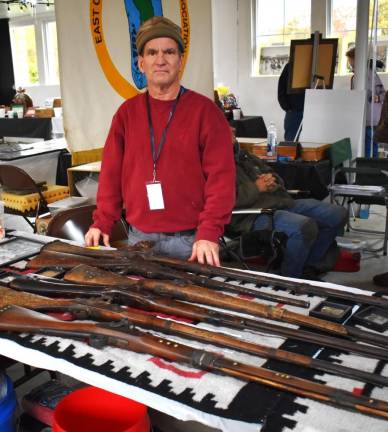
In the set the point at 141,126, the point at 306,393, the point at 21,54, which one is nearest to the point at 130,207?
the point at 141,126

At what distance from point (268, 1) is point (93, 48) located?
760cm

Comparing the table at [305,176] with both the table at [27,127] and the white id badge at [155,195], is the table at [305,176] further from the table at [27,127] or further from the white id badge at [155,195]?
the table at [27,127]

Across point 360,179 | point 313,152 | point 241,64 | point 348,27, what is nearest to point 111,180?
point 313,152

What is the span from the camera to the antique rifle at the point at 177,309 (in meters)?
1.12

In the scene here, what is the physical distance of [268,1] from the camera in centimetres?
940

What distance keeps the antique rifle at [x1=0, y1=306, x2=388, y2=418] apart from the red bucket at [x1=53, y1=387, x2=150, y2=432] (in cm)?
25

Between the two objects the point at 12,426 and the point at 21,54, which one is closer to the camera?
the point at 12,426

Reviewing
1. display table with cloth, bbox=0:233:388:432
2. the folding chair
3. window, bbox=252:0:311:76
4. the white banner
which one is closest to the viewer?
display table with cloth, bbox=0:233:388:432

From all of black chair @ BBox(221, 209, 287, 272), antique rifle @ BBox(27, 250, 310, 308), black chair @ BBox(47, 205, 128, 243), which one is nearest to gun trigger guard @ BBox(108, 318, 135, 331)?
antique rifle @ BBox(27, 250, 310, 308)

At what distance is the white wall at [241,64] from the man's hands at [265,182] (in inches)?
257

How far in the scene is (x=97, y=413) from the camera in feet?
4.62

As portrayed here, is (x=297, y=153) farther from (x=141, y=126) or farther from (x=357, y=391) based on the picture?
(x=357, y=391)

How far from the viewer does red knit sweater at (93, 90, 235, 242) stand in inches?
70.0

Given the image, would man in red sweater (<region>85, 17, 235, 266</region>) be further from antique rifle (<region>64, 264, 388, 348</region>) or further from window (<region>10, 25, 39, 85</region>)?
window (<region>10, 25, 39, 85</region>)
